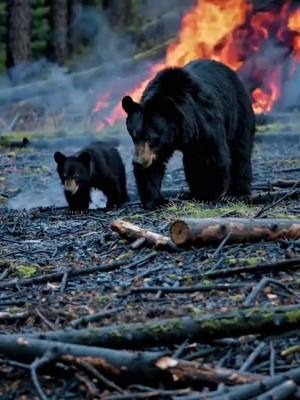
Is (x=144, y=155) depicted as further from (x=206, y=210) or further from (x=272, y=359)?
(x=272, y=359)

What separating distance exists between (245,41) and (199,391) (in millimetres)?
18924

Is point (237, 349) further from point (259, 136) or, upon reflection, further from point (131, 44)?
point (131, 44)

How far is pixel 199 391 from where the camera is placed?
4316 millimetres

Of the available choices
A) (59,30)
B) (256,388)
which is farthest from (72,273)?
(59,30)

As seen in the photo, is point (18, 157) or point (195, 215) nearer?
point (195, 215)

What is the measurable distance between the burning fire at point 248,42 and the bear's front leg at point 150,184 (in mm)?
11823

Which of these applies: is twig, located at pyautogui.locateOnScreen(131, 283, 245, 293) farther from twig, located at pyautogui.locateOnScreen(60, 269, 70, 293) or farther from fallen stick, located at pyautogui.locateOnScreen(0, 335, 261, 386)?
fallen stick, located at pyautogui.locateOnScreen(0, 335, 261, 386)

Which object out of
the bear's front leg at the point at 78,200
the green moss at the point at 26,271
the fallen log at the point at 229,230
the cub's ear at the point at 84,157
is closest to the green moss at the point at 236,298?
the fallen log at the point at 229,230

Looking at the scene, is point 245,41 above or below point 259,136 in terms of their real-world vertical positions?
above

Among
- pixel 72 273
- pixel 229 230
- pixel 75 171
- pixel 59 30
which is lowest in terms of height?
Answer: pixel 75 171

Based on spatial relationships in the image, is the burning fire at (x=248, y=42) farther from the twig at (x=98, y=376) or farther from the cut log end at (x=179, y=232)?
the twig at (x=98, y=376)

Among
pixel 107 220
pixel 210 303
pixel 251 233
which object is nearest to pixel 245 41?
pixel 107 220

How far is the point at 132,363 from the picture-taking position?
4.42m

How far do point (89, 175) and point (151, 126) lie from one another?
2.22 meters
